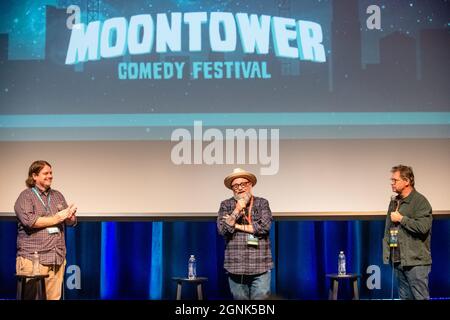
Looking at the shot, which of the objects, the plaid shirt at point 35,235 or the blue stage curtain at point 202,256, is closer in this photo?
the plaid shirt at point 35,235

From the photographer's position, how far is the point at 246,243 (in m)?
5.18

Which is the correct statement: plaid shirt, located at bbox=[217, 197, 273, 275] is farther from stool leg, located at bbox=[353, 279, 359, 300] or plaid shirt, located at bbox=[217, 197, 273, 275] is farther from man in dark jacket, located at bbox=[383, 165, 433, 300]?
stool leg, located at bbox=[353, 279, 359, 300]

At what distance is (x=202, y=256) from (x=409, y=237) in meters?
2.25

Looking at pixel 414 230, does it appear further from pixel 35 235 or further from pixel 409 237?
pixel 35 235

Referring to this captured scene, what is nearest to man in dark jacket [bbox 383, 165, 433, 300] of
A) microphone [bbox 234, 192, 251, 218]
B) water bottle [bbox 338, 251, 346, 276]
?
microphone [bbox 234, 192, 251, 218]

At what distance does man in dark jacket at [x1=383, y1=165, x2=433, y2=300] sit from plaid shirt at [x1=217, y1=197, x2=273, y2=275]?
956 millimetres

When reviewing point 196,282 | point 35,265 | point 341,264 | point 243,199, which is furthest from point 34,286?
point 341,264

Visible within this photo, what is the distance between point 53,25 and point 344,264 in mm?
3560

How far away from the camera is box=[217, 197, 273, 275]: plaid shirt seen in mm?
5109

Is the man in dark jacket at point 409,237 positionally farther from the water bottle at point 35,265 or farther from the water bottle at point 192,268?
the water bottle at point 35,265

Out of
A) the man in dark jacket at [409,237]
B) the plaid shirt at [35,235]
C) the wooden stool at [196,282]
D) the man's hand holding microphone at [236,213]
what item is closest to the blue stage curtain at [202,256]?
the wooden stool at [196,282]

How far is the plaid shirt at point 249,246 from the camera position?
511cm
